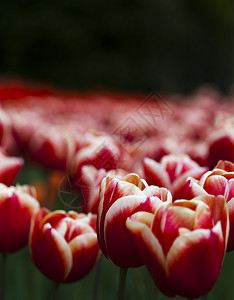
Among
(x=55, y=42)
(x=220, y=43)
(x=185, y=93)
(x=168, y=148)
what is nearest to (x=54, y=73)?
(x=55, y=42)

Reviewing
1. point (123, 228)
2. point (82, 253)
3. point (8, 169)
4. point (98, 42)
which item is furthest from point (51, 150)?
point (98, 42)

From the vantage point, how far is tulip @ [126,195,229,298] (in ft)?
2.35

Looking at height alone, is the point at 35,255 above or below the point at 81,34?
above

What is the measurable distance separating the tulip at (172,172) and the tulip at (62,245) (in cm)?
15

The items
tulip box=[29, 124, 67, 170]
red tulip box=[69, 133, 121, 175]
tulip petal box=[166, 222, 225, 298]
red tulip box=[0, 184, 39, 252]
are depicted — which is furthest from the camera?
tulip box=[29, 124, 67, 170]

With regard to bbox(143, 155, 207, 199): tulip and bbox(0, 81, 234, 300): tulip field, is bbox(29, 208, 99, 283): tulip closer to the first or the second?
bbox(0, 81, 234, 300): tulip field

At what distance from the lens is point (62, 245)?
91 cm

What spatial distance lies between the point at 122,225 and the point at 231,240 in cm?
16

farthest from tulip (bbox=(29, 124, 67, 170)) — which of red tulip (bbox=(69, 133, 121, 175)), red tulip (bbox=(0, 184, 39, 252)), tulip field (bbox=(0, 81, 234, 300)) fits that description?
red tulip (bbox=(0, 184, 39, 252))

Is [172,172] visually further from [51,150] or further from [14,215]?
[51,150]

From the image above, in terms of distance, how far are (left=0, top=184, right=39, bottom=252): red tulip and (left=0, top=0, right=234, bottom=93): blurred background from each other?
12.2 metres

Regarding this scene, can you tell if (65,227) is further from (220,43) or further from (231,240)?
(220,43)

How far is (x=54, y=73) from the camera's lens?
46.9 ft

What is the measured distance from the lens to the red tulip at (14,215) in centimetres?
95
